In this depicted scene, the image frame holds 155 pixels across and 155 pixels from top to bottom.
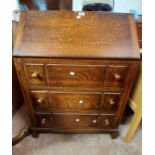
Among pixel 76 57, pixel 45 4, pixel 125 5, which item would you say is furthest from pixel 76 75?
pixel 125 5

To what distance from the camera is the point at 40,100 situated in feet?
3.88

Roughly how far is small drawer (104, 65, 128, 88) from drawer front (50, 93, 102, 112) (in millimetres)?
136

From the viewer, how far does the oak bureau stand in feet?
3.19

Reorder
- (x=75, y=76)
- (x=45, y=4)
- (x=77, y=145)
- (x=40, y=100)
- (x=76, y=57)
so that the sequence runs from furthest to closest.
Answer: (x=77, y=145), (x=45, y=4), (x=40, y=100), (x=75, y=76), (x=76, y=57)

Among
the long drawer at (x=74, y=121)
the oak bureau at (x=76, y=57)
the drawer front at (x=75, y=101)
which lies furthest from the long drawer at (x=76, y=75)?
the long drawer at (x=74, y=121)

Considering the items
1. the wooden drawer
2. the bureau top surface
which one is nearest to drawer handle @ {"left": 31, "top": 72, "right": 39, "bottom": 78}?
the bureau top surface

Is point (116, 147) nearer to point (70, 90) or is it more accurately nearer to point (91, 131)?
point (91, 131)

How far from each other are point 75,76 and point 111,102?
376mm

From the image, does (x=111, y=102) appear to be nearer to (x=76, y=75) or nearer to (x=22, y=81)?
(x=76, y=75)

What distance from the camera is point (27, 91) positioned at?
1137 mm
